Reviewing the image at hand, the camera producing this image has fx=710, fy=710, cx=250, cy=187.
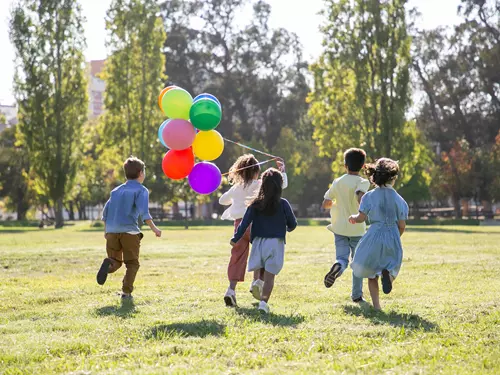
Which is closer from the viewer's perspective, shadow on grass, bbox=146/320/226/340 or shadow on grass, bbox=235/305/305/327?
shadow on grass, bbox=146/320/226/340

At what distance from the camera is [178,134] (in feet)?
30.9

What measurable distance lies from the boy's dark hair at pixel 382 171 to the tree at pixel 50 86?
118 ft

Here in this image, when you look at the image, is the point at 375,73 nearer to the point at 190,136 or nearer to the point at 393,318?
the point at 190,136

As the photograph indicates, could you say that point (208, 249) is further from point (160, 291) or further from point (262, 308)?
point (262, 308)

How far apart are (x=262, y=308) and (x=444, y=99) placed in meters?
49.5

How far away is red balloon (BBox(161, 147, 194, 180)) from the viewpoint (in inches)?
379

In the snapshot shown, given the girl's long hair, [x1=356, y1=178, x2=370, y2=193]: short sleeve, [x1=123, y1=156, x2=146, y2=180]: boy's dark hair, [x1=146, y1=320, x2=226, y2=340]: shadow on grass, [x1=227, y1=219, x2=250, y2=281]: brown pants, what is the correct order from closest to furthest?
1. [x1=146, y1=320, x2=226, y2=340]: shadow on grass
2. [x1=227, y1=219, x2=250, y2=281]: brown pants
3. [x1=356, y1=178, x2=370, y2=193]: short sleeve
4. the girl's long hair
5. [x1=123, y1=156, x2=146, y2=180]: boy's dark hair

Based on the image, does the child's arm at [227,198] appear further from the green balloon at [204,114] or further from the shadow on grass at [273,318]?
the shadow on grass at [273,318]

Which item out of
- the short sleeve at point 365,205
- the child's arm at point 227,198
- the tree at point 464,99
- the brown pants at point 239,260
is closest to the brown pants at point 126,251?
the child's arm at point 227,198

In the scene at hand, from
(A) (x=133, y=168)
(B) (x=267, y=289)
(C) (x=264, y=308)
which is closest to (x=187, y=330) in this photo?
(C) (x=264, y=308)

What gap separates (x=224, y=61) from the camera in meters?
57.0

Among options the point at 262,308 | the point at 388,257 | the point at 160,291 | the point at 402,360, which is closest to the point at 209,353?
the point at 402,360

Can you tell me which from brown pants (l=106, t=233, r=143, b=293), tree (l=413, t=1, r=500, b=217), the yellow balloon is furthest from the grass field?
tree (l=413, t=1, r=500, b=217)

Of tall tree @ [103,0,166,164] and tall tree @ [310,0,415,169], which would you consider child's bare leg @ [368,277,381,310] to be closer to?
tall tree @ [310,0,415,169]
